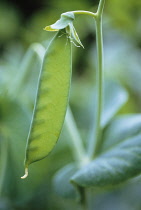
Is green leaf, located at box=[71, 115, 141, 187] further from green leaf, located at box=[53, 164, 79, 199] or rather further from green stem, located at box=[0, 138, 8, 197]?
green stem, located at box=[0, 138, 8, 197]

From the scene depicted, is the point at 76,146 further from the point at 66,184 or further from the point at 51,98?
the point at 51,98

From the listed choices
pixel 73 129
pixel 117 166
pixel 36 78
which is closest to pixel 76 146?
pixel 73 129

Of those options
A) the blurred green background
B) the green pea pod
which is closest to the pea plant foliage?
A: the green pea pod

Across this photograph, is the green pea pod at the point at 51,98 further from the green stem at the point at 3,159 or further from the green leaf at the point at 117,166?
the green stem at the point at 3,159

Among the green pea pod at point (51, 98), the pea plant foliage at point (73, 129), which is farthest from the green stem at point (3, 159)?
the green pea pod at point (51, 98)

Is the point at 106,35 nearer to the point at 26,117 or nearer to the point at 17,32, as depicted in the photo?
the point at 17,32

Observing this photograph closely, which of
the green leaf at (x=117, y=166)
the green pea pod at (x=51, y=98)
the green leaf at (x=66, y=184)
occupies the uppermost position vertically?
the green pea pod at (x=51, y=98)
